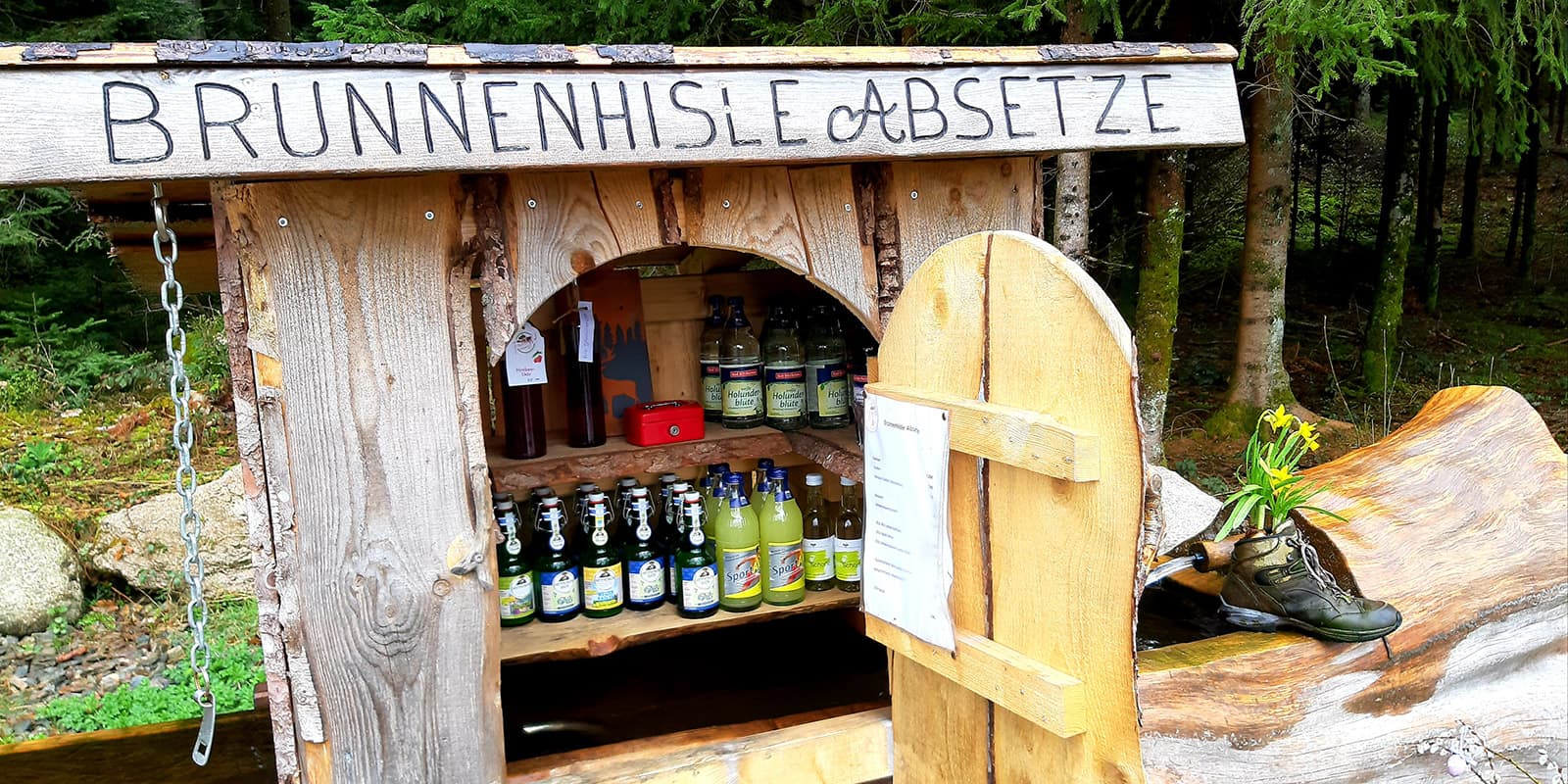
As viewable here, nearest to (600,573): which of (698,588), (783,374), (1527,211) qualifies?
(698,588)

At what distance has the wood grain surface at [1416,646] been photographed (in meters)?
2.88

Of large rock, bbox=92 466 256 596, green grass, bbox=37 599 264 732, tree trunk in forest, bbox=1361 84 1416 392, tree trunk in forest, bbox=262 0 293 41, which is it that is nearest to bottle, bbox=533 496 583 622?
green grass, bbox=37 599 264 732

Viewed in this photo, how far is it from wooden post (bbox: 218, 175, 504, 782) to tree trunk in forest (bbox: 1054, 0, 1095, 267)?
3412mm

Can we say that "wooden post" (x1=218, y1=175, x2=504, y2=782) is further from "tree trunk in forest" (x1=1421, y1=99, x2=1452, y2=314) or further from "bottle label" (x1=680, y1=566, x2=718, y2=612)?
"tree trunk in forest" (x1=1421, y1=99, x2=1452, y2=314)

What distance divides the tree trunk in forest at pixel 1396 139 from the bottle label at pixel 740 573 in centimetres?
675

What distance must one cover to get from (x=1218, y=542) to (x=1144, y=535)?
1972 mm

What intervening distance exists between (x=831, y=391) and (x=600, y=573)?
914mm

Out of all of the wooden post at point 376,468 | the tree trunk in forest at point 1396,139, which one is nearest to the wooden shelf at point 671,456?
the wooden post at point 376,468

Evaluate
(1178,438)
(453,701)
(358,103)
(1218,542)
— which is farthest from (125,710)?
Result: (1178,438)

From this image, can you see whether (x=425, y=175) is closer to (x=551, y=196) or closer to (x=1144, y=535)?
(x=551, y=196)

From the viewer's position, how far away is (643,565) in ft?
10.1

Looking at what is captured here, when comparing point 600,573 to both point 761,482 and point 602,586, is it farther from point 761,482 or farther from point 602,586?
point 761,482

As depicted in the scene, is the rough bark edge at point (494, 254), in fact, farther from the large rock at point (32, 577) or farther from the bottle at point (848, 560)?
the large rock at point (32, 577)

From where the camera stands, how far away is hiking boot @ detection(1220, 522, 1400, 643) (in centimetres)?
301
